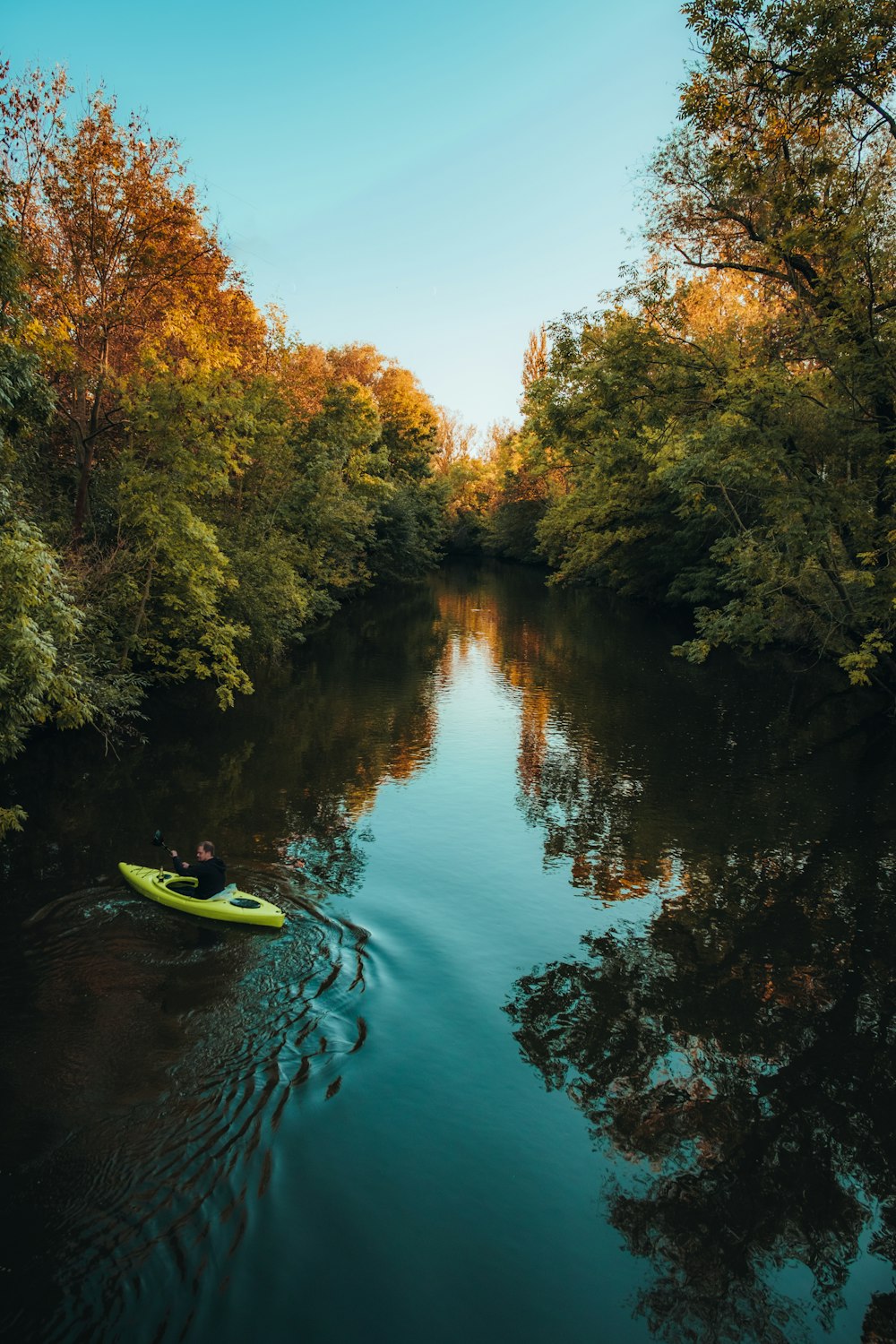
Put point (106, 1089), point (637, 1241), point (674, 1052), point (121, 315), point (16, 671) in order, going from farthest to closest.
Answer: point (121, 315) < point (16, 671) < point (674, 1052) < point (106, 1089) < point (637, 1241)

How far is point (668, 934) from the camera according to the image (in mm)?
10570

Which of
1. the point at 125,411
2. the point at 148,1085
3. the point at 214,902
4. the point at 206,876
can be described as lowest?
the point at 148,1085

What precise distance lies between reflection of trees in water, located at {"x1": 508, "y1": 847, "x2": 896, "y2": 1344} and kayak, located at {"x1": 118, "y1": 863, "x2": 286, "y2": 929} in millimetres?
3336

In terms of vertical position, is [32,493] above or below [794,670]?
above

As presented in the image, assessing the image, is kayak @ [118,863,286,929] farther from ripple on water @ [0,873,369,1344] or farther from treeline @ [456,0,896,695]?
treeline @ [456,0,896,695]

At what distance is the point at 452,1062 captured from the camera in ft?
25.7

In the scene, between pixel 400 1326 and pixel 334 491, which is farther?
pixel 334 491

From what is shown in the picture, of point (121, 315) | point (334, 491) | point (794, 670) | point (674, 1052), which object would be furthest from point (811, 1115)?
point (334, 491)

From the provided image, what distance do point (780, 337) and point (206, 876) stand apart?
613 inches

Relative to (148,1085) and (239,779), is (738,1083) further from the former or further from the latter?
(239,779)

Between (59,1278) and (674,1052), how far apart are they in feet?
18.8

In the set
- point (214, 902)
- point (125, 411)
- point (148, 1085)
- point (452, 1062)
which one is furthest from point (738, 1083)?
point (125, 411)

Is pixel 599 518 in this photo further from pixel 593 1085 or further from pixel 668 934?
pixel 593 1085

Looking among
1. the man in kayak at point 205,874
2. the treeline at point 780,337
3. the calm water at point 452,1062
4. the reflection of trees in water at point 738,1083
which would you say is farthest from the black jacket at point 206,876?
the treeline at point 780,337
